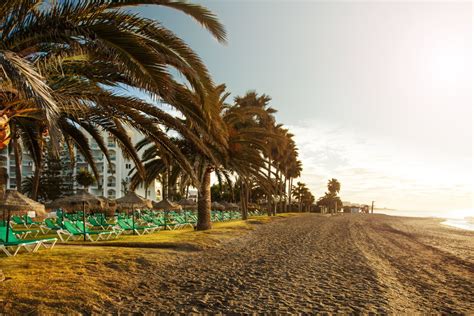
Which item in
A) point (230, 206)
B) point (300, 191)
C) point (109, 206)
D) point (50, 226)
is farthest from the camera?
point (300, 191)

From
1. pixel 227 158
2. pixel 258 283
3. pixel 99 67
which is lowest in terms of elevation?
pixel 258 283

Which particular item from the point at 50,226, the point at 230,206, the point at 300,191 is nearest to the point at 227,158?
the point at 50,226

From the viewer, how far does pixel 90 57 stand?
6.61m

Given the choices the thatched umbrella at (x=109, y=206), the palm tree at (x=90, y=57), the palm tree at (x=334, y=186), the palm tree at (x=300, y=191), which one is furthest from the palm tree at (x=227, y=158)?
the palm tree at (x=334, y=186)

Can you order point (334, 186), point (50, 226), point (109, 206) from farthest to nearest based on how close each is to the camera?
point (334, 186)
point (109, 206)
point (50, 226)

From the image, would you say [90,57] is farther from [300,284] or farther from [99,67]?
[300,284]

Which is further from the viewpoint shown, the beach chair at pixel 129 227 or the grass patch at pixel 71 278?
the beach chair at pixel 129 227

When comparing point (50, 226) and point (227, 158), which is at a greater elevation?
point (227, 158)

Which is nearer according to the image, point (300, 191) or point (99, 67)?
point (99, 67)

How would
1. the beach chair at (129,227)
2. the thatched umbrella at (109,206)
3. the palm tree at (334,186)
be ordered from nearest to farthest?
the beach chair at (129,227), the thatched umbrella at (109,206), the palm tree at (334,186)

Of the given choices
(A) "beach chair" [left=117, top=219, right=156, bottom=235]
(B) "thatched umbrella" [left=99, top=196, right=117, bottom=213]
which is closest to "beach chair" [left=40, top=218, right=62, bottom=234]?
(A) "beach chair" [left=117, top=219, right=156, bottom=235]

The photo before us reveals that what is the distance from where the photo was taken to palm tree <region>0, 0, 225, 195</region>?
4.86 m

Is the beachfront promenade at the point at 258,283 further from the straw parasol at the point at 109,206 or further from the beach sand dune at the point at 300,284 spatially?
the straw parasol at the point at 109,206

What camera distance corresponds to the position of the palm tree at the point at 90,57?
15.9 feet
